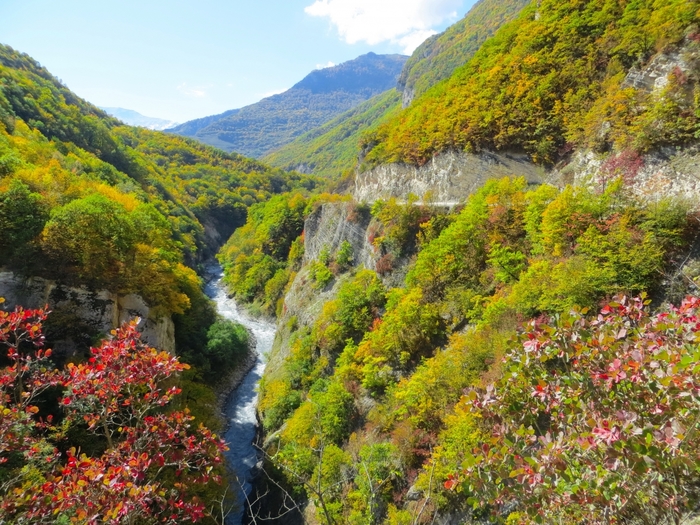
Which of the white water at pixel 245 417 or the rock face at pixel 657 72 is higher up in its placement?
the rock face at pixel 657 72

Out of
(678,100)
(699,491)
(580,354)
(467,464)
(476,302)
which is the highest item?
(678,100)

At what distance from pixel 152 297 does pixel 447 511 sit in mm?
23246

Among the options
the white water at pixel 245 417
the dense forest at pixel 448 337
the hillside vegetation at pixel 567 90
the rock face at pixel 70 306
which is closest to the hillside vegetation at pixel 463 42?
the hillside vegetation at pixel 567 90

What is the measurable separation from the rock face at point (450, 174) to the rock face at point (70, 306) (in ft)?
77.8

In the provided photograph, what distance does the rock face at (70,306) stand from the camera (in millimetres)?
19875

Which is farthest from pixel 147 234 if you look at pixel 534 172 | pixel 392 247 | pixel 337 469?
pixel 534 172

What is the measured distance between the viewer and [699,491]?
3748 mm

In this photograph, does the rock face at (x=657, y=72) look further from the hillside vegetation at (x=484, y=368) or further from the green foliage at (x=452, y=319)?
the hillside vegetation at (x=484, y=368)

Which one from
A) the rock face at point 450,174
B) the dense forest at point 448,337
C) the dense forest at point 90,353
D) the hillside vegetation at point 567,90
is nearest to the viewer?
the dense forest at point 448,337

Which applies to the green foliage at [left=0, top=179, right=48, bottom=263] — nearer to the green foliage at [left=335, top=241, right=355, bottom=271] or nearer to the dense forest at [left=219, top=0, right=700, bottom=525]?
the dense forest at [left=219, top=0, right=700, bottom=525]

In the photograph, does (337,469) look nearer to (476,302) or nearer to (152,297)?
(476,302)

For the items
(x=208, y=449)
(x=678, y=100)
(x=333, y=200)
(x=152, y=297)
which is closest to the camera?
(x=208, y=449)

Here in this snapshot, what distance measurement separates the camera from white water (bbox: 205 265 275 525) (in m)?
23.5

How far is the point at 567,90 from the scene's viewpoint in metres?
22.2
